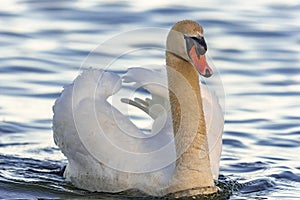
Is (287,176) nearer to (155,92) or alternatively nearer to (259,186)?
(259,186)

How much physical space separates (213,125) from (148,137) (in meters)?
0.89

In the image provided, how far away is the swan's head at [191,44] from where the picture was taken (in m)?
8.45

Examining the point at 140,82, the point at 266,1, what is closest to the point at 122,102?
the point at 140,82

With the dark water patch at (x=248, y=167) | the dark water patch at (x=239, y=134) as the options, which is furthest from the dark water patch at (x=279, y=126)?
the dark water patch at (x=248, y=167)

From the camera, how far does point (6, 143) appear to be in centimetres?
1093

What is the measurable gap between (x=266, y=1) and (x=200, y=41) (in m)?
9.81

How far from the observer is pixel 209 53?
47.6 feet

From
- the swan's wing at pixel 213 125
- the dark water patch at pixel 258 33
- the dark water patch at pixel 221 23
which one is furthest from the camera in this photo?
the dark water patch at pixel 221 23

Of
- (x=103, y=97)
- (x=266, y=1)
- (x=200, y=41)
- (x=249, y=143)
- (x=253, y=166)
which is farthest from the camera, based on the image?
(x=266, y=1)

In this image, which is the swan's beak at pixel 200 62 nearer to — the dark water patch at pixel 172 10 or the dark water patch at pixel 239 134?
the dark water patch at pixel 239 134

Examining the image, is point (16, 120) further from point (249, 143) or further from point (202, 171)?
point (202, 171)

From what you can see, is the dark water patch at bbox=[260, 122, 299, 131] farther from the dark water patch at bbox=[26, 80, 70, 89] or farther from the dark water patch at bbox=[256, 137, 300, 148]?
the dark water patch at bbox=[26, 80, 70, 89]

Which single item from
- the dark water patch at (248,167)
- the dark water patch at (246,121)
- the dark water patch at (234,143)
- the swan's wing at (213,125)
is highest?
the swan's wing at (213,125)

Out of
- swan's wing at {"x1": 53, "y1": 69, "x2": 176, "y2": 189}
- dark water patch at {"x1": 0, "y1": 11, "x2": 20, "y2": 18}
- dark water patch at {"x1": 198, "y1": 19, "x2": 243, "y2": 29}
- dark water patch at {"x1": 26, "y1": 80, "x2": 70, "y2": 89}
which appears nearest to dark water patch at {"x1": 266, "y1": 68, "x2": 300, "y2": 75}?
dark water patch at {"x1": 198, "y1": 19, "x2": 243, "y2": 29}
